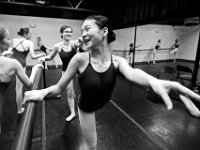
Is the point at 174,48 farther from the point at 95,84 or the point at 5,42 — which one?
the point at 5,42

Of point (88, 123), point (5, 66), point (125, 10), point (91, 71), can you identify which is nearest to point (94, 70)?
point (91, 71)

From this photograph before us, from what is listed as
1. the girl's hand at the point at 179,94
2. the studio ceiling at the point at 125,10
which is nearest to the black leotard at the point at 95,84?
the girl's hand at the point at 179,94

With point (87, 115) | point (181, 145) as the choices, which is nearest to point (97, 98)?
point (87, 115)

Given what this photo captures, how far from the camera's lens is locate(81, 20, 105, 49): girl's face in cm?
85

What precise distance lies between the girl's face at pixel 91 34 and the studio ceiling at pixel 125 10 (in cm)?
291

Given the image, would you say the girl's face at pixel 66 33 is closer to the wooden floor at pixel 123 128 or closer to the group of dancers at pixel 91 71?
the group of dancers at pixel 91 71

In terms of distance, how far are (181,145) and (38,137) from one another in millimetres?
2055

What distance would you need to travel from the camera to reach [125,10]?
5148mm

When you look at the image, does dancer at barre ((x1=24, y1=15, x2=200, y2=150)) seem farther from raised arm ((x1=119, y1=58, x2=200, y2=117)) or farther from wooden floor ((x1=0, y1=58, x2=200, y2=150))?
wooden floor ((x1=0, y1=58, x2=200, y2=150))

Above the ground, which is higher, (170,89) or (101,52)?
(101,52)

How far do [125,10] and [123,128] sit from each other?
455cm

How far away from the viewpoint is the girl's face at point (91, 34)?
85 cm

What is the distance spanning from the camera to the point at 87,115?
1.10 metres

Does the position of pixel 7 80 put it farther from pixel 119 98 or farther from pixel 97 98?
pixel 119 98
